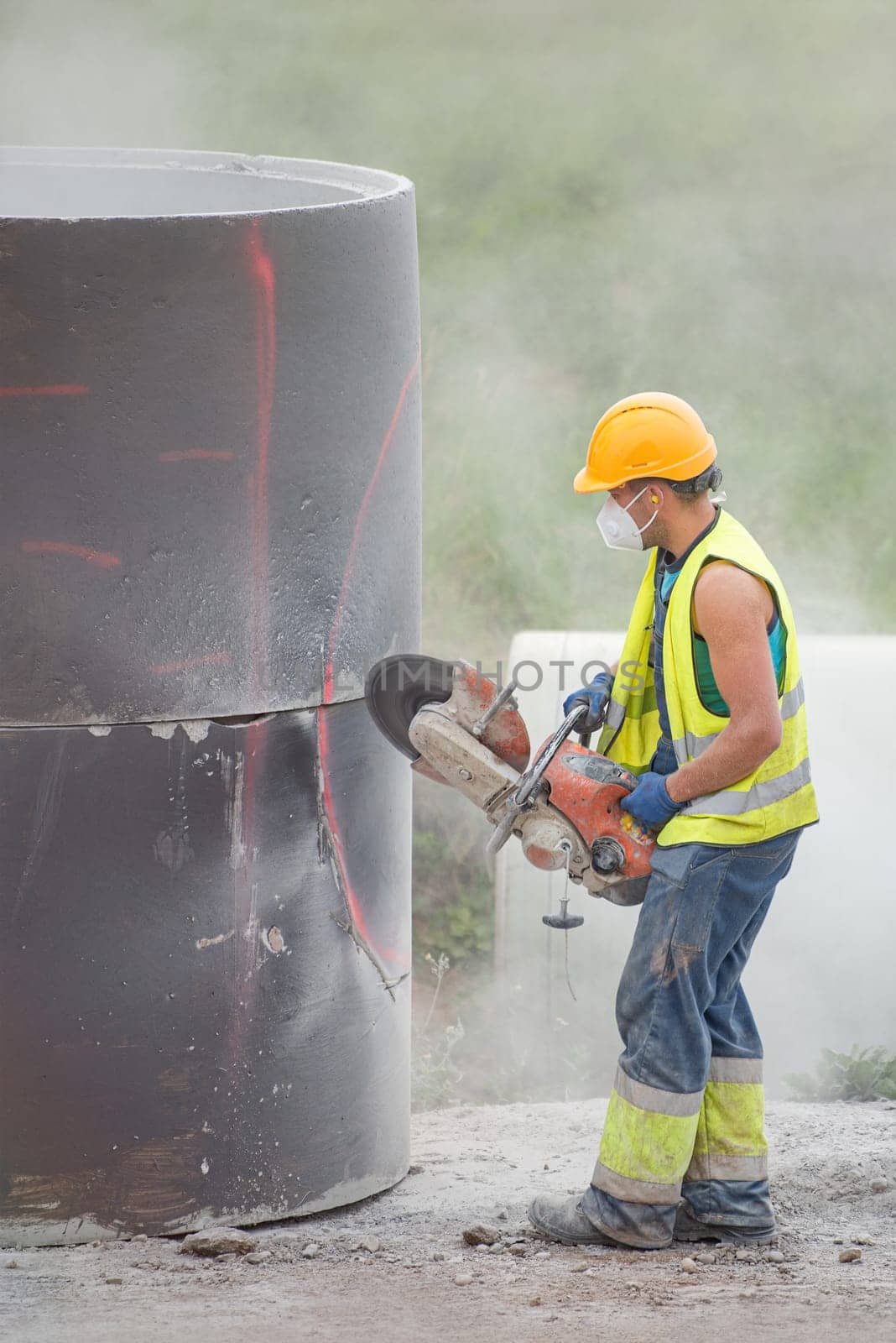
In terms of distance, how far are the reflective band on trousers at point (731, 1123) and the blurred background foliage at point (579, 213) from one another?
602cm

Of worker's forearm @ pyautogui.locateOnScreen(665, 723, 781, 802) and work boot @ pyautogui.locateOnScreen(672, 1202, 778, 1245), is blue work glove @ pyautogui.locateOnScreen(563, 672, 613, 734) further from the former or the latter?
work boot @ pyautogui.locateOnScreen(672, 1202, 778, 1245)

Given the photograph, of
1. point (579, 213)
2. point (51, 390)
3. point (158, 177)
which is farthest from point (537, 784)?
point (579, 213)

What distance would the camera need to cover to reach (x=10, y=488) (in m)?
3.67

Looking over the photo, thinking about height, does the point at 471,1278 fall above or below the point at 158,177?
below

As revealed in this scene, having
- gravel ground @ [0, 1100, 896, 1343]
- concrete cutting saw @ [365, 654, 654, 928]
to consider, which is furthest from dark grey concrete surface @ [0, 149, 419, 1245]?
concrete cutting saw @ [365, 654, 654, 928]

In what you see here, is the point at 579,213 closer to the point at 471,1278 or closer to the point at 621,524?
the point at 621,524

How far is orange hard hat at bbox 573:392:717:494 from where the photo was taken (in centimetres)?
376

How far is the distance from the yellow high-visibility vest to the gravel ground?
3.41ft

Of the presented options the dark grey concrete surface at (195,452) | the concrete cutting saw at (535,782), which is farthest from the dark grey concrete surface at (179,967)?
the concrete cutting saw at (535,782)

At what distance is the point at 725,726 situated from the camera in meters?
3.72

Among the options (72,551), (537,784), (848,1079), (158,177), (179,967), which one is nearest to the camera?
(72,551)

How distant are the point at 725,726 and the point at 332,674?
1.01 metres

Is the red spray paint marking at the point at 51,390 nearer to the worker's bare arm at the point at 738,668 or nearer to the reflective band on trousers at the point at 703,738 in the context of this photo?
the worker's bare arm at the point at 738,668

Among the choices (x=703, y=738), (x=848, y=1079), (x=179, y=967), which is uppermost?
(x=703, y=738)
